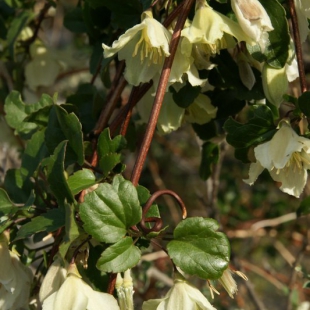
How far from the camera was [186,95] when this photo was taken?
3.28 ft

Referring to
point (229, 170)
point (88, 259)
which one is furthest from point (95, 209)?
point (229, 170)

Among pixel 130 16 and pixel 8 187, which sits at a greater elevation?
pixel 130 16

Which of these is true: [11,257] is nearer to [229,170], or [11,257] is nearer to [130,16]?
[130,16]

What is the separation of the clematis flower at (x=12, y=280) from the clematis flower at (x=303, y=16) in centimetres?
55

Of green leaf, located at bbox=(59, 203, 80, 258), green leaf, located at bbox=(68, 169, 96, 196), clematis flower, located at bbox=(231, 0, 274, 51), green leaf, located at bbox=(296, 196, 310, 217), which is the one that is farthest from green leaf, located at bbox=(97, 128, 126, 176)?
green leaf, located at bbox=(296, 196, 310, 217)

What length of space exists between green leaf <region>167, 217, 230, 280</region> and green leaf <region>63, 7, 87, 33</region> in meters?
0.63

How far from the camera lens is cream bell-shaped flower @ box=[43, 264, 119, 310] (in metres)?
0.80

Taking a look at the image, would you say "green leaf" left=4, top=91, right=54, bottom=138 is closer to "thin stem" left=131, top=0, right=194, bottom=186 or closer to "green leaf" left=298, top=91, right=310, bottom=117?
"thin stem" left=131, top=0, right=194, bottom=186

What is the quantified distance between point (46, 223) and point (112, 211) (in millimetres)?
106

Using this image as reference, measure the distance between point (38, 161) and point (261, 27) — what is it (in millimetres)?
431

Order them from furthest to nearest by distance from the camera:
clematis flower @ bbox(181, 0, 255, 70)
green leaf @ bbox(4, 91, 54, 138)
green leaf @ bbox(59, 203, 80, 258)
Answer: green leaf @ bbox(4, 91, 54, 138)
clematis flower @ bbox(181, 0, 255, 70)
green leaf @ bbox(59, 203, 80, 258)

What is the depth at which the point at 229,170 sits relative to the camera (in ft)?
8.24

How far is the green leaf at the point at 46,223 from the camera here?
0.84 metres

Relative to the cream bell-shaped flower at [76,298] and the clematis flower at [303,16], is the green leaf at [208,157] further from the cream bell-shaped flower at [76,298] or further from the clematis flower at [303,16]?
the cream bell-shaped flower at [76,298]
